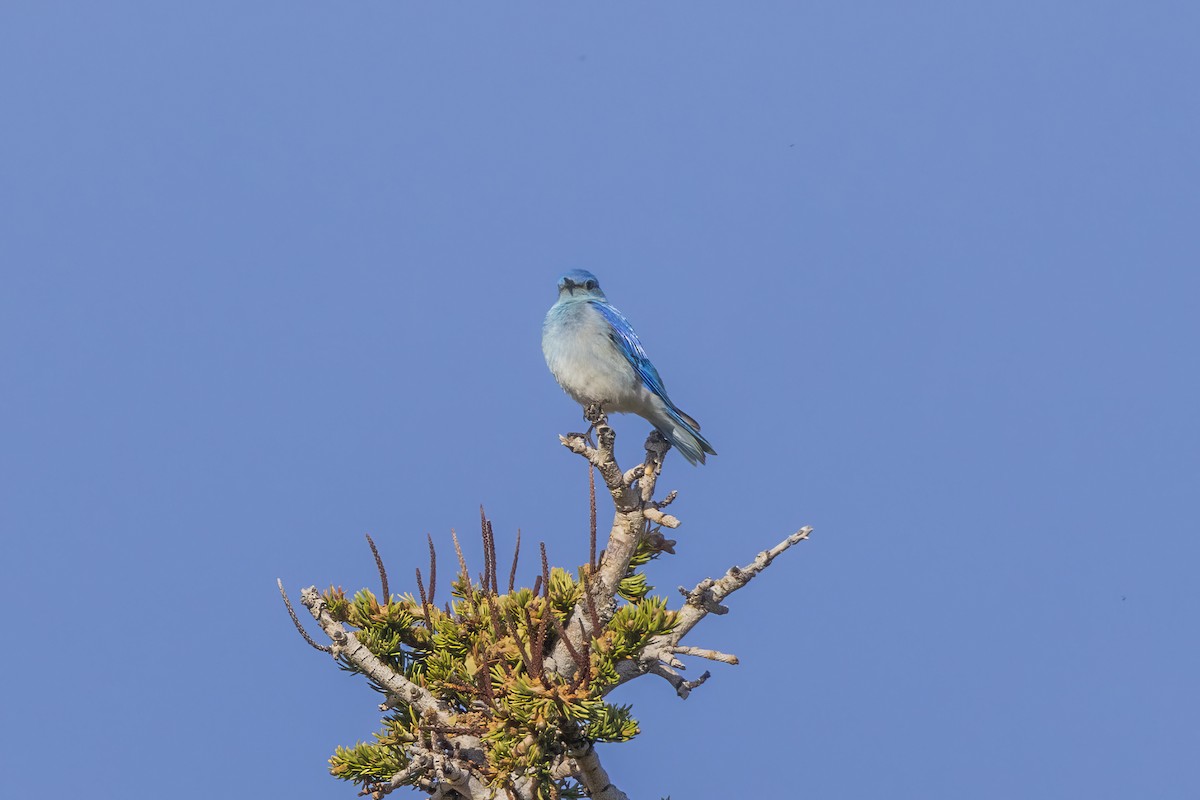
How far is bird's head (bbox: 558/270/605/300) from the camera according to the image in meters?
9.75

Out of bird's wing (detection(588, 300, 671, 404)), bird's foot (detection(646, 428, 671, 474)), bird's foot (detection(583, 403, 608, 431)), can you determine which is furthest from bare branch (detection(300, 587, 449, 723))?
bird's wing (detection(588, 300, 671, 404))

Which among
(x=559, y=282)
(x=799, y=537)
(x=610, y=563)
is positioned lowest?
(x=799, y=537)

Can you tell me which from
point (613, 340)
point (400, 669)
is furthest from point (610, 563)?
point (613, 340)

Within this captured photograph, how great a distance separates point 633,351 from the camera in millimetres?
8969

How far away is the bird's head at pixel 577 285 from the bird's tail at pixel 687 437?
5.16 feet

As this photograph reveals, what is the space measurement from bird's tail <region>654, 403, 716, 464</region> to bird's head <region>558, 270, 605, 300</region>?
1.57 m

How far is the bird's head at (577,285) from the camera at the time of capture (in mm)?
9750

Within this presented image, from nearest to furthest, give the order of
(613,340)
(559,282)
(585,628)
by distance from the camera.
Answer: (585,628) → (613,340) → (559,282)

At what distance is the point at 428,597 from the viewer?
6496 mm

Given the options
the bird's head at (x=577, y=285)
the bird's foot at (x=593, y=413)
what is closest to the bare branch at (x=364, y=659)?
the bird's foot at (x=593, y=413)

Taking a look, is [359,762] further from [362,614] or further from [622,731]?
[622,731]

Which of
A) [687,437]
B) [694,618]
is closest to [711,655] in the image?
[694,618]

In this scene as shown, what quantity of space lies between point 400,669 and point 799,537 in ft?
7.78

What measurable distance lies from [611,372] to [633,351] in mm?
353
